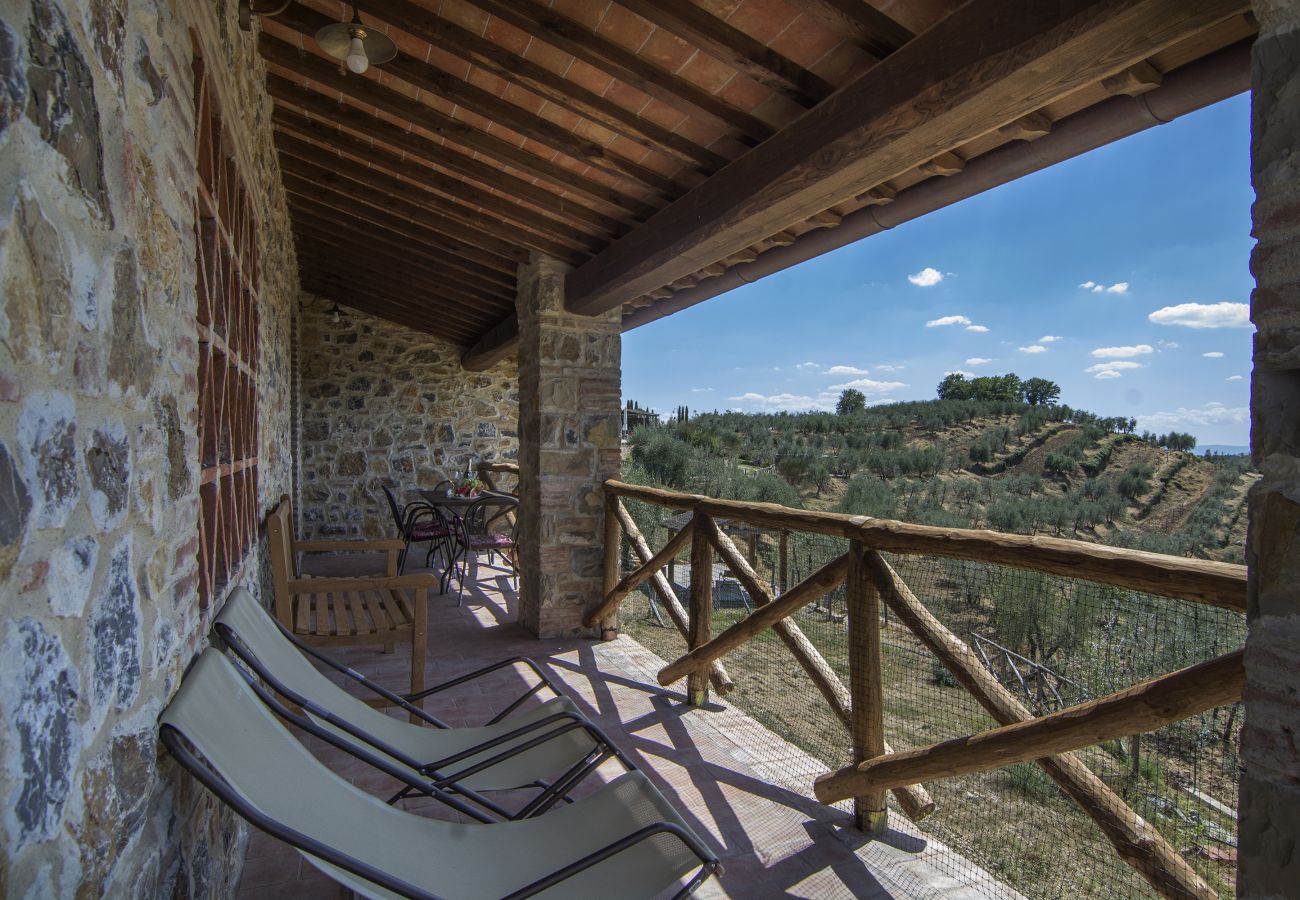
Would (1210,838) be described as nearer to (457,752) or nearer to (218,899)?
(457,752)

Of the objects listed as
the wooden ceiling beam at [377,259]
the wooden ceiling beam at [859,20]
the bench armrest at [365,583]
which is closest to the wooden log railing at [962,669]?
the bench armrest at [365,583]

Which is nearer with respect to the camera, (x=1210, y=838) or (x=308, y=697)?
(x=308, y=697)

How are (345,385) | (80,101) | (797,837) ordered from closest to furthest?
(80,101), (797,837), (345,385)

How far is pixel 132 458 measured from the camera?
1021 millimetres

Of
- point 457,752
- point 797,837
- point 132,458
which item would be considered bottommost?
point 797,837

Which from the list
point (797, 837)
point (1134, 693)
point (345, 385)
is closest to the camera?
point (1134, 693)

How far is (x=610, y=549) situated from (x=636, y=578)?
18.0 inches

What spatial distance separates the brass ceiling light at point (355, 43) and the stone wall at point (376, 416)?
5510 millimetres

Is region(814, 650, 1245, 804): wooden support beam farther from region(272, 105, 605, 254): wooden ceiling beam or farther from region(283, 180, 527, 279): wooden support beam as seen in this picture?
region(283, 180, 527, 279): wooden support beam

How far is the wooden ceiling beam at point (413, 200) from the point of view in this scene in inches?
155

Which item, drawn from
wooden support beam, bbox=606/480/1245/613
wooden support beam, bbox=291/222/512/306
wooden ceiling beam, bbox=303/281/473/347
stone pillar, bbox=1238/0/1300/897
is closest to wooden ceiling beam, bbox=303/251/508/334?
wooden support beam, bbox=291/222/512/306

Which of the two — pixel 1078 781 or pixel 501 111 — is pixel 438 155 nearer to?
pixel 501 111

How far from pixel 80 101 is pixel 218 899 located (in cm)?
165

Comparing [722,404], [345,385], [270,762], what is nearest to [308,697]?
[270,762]
